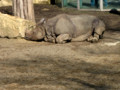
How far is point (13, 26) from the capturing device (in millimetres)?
7457

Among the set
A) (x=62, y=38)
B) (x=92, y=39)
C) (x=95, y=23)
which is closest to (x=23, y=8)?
(x=62, y=38)

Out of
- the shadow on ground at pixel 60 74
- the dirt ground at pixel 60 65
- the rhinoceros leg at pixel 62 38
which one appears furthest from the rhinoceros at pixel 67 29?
the shadow on ground at pixel 60 74

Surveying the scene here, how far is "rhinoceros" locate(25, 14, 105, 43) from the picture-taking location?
22.4 ft

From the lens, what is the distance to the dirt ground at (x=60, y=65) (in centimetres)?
419

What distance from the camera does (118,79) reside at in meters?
4.34

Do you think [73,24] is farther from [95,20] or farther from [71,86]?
[71,86]

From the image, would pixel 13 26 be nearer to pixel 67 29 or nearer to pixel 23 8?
pixel 23 8

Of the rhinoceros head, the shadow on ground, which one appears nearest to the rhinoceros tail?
the rhinoceros head

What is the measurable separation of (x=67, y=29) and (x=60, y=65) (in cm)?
178

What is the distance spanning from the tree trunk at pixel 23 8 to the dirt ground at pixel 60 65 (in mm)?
806

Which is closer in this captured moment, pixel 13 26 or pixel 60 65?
pixel 60 65

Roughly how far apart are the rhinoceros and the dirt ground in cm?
15

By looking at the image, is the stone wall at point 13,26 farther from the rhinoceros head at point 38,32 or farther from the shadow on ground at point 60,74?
the shadow on ground at point 60,74

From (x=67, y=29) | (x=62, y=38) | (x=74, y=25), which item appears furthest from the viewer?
(x=74, y=25)
